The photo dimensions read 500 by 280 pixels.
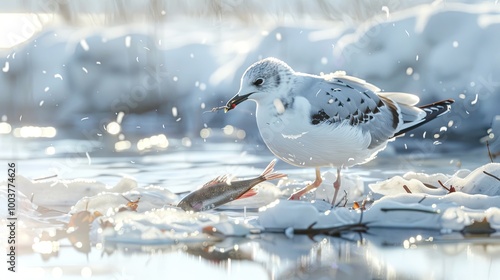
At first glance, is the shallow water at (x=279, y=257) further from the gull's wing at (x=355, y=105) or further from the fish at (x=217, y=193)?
the gull's wing at (x=355, y=105)

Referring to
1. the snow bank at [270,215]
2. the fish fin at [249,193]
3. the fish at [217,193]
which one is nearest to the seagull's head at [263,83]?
the fish at [217,193]

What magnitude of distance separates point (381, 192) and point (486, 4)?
6161 millimetres

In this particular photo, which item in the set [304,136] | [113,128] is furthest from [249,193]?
[113,128]

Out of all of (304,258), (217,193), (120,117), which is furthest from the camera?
(120,117)

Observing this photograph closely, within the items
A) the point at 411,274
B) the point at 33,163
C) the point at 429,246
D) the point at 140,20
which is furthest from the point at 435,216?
the point at 140,20

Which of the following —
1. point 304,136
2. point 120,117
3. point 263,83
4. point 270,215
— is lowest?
point 270,215

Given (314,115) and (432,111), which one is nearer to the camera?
(314,115)

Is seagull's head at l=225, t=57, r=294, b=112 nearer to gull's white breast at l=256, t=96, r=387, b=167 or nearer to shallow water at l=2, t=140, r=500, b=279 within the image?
gull's white breast at l=256, t=96, r=387, b=167

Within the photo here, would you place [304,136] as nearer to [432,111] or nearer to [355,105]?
[355,105]

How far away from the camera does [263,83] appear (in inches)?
242

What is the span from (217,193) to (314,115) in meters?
0.80

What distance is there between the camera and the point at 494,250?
4.92m

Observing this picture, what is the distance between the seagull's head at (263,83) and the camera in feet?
20.1

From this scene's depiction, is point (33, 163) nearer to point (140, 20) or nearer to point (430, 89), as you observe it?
point (140, 20)
